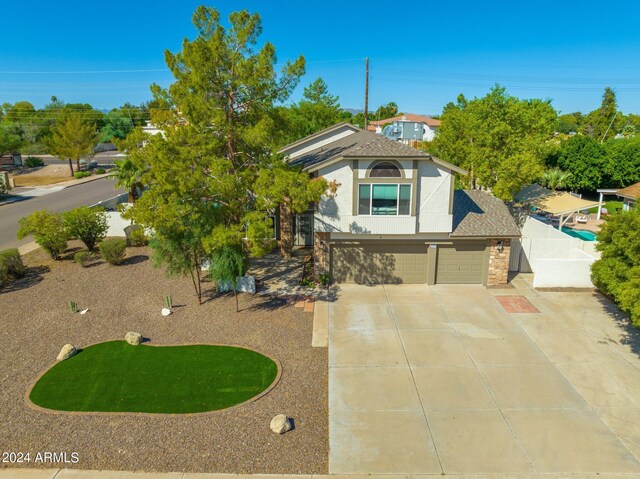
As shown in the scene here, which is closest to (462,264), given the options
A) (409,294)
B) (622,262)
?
(409,294)

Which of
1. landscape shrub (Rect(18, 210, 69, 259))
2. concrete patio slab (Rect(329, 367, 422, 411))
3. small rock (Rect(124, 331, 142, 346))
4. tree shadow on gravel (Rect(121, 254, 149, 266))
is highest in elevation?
landscape shrub (Rect(18, 210, 69, 259))

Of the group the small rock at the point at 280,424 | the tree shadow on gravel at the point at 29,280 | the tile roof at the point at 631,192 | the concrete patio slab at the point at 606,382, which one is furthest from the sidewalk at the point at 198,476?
the tile roof at the point at 631,192

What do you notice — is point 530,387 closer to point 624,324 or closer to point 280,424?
point 624,324

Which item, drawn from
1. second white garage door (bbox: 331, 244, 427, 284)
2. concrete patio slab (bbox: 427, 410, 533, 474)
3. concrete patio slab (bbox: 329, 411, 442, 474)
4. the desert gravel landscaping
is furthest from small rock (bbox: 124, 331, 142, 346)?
concrete patio slab (bbox: 427, 410, 533, 474)

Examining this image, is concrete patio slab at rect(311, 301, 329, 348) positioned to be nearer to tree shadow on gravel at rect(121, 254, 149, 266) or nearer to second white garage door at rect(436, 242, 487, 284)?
second white garage door at rect(436, 242, 487, 284)

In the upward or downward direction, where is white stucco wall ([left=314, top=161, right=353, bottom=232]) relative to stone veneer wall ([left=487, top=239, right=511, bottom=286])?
upward

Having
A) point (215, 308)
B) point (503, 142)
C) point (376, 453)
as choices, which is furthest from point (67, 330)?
point (503, 142)

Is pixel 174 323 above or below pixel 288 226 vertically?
below

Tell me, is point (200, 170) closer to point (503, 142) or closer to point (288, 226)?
point (288, 226)
